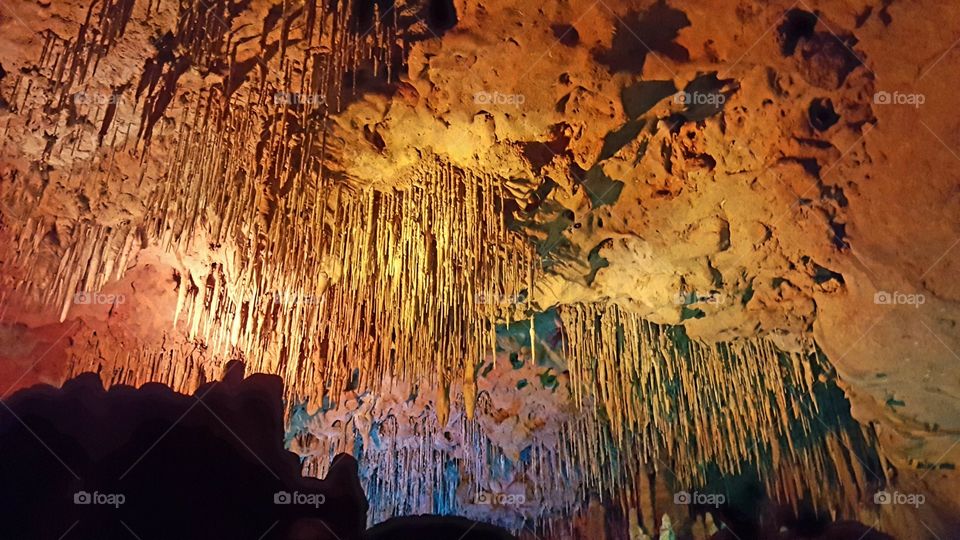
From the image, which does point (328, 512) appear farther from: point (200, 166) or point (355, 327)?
point (355, 327)

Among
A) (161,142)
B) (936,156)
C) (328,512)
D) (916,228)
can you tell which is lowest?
(328,512)

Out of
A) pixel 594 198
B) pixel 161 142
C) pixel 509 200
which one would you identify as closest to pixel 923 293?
pixel 594 198

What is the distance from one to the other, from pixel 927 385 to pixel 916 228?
172cm

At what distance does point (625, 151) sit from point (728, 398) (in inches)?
144

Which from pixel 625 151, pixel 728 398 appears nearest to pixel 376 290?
pixel 625 151

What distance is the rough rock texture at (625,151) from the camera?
12.5 ft

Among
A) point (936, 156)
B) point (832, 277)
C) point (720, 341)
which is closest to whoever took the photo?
point (936, 156)

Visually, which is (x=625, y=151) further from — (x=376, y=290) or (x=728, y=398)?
(x=728, y=398)

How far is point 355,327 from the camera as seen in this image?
6.35m

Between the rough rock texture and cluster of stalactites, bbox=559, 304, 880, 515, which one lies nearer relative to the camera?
the rough rock texture

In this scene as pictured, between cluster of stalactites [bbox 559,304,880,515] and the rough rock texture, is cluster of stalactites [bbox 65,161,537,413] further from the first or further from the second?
cluster of stalactites [bbox 559,304,880,515]

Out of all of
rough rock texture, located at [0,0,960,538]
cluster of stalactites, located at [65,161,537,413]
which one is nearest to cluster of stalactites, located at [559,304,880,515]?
rough rock texture, located at [0,0,960,538]

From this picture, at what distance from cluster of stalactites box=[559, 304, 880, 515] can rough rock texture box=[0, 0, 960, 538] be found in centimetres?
47

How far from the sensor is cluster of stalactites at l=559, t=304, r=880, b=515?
21.1 feet
